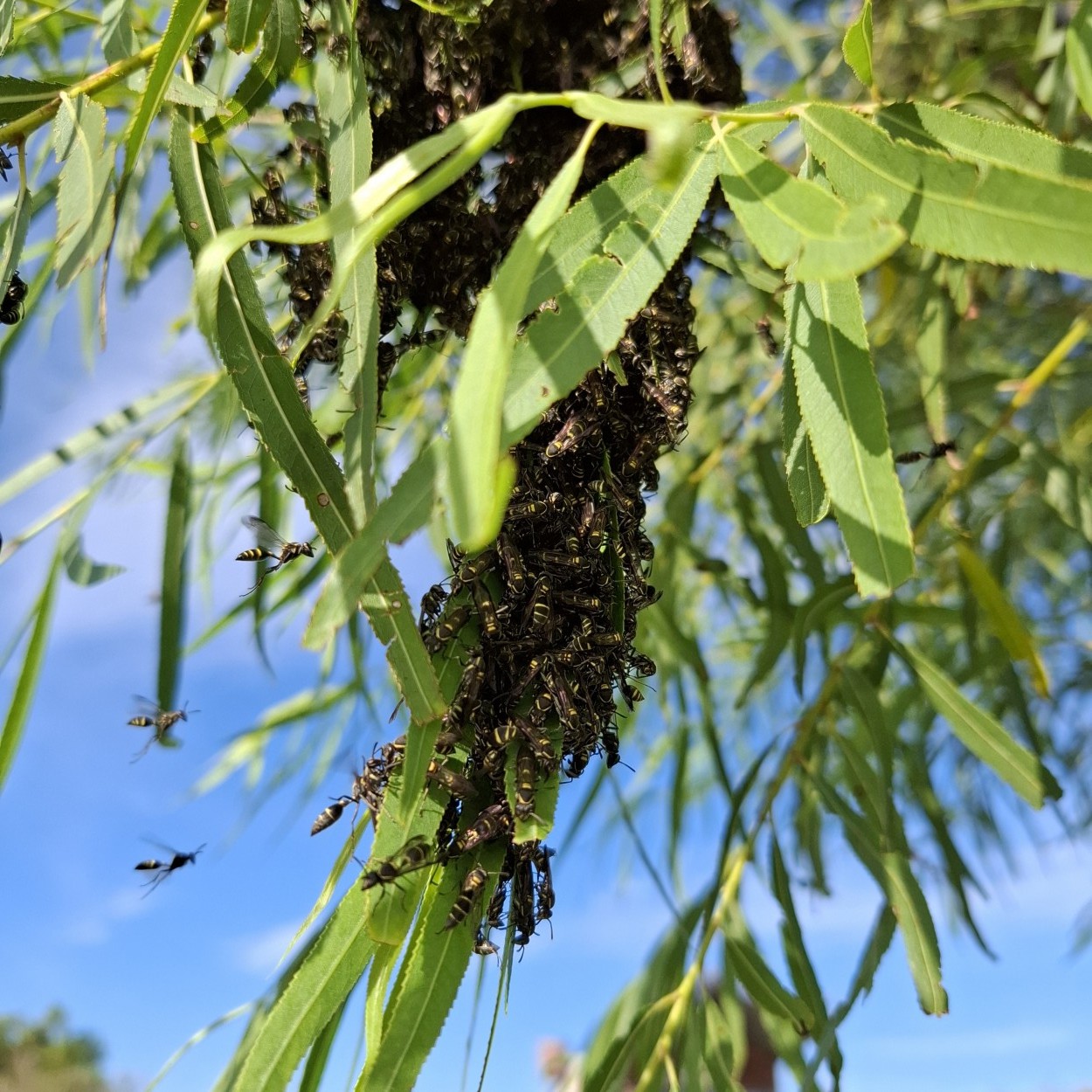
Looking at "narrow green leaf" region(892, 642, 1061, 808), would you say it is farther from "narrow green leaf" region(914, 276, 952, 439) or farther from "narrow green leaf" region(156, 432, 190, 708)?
"narrow green leaf" region(156, 432, 190, 708)

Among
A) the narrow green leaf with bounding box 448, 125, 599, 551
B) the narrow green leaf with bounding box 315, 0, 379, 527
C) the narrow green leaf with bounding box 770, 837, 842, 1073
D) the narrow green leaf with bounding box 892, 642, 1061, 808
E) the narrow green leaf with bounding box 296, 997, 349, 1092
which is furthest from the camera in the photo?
the narrow green leaf with bounding box 770, 837, 842, 1073

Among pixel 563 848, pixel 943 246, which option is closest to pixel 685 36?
pixel 943 246

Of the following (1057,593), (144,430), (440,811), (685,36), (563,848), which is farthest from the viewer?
(1057,593)

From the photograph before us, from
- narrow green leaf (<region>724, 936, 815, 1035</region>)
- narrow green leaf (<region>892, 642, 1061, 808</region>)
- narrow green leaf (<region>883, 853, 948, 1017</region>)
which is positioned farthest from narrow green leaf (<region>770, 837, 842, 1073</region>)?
narrow green leaf (<region>892, 642, 1061, 808</region>)

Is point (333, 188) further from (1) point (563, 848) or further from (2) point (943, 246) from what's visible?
(1) point (563, 848)

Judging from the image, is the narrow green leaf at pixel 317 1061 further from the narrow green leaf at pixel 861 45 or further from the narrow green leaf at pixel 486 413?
the narrow green leaf at pixel 861 45

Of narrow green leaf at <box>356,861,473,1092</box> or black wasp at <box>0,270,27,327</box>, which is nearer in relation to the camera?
narrow green leaf at <box>356,861,473,1092</box>

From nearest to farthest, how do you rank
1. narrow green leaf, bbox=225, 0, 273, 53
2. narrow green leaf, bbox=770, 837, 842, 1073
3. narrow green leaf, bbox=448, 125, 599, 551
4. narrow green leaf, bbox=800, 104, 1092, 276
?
1. narrow green leaf, bbox=448, 125, 599, 551
2. narrow green leaf, bbox=800, 104, 1092, 276
3. narrow green leaf, bbox=225, 0, 273, 53
4. narrow green leaf, bbox=770, 837, 842, 1073

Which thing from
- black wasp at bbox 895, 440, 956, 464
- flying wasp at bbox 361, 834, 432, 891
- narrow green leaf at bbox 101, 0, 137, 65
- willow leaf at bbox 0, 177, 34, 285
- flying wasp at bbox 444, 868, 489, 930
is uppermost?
black wasp at bbox 895, 440, 956, 464
